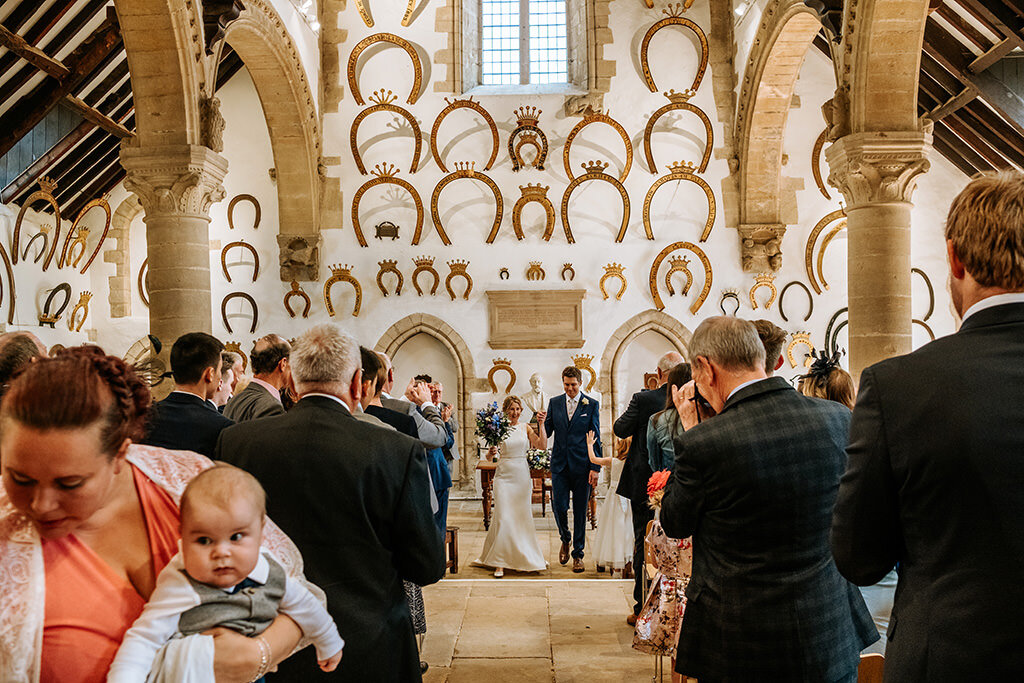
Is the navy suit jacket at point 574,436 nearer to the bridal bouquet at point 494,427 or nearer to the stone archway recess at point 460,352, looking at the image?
the bridal bouquet at point 494,427

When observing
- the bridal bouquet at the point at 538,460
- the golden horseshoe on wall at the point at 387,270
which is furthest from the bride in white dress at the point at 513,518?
the golden horseshoe on wall at the point at 387,270

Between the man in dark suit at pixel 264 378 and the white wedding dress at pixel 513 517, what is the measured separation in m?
3.07

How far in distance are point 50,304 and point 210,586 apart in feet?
32.1

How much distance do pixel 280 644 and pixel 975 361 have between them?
48.6 inches

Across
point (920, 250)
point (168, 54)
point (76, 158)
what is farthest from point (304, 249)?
point (920, 250)

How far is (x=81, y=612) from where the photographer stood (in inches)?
48.1

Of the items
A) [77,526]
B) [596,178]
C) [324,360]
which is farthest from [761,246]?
[77,526]

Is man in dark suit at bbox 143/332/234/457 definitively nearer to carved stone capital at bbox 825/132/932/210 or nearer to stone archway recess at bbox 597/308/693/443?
carved stone capital at bbox 825/132/932/210

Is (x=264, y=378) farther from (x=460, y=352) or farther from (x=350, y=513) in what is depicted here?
(x=460, y=352)

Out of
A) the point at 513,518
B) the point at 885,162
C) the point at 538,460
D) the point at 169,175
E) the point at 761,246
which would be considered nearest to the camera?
the point at 885,162

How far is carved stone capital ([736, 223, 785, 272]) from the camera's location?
10.4 metres

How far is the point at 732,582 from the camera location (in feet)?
6.96

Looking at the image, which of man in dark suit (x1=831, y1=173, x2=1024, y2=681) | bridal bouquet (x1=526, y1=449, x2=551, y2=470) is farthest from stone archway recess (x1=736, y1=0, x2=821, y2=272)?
man in dark suit (x1=831, y1=173, x2=1024, y2=681)

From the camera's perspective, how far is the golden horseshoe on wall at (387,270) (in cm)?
1053
